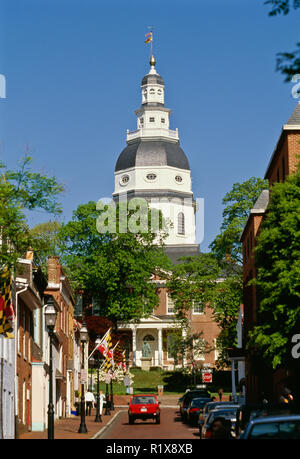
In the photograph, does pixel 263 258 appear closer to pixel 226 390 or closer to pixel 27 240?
pixel 27 240

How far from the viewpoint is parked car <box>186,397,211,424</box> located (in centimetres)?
4059

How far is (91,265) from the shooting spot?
84.9 m

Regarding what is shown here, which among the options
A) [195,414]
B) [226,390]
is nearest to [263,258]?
[195,414]

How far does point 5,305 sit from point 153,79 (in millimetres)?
117493

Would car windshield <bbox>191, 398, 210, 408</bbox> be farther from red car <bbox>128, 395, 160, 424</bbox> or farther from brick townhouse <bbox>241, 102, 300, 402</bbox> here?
brick townhouse <bbox>241, 102, 300, 402</bbox>

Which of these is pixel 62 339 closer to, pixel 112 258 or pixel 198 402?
pixel 198 402

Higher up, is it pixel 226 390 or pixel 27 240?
pixel 27 240

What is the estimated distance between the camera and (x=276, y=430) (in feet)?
44.5

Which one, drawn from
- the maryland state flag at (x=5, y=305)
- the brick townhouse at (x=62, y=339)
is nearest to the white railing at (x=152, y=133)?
the brick townhouse at (x=62, y=339)

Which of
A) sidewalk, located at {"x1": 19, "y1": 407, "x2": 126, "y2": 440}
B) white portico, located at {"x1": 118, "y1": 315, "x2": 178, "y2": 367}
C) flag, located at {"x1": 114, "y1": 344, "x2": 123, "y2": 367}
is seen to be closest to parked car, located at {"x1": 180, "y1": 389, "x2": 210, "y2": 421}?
sidewalk, located at {"x1": 19, "y1": 407, "x2": 126, "y2": 440}

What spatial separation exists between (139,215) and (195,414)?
164ft

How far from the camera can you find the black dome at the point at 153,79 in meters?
138

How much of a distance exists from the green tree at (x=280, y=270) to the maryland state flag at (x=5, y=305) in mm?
11626

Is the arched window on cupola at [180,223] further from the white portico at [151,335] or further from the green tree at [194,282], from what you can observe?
the green tree at [194,282]
